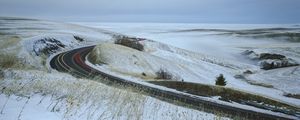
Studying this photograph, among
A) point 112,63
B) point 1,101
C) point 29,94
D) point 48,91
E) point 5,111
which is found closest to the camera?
point 5,111

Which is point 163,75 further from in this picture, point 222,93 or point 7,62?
point 7,62

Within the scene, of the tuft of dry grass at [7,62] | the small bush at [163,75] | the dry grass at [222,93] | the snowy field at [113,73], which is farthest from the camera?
the small bush at [163,75]

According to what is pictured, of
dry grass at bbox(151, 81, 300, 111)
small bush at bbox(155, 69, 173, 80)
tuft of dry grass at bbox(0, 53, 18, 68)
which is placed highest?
tuft of dry grass at bbox(0, 53, 18, 68)

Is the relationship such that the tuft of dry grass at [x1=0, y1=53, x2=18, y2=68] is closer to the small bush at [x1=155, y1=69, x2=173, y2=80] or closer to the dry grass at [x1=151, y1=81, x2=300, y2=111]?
the dry grass at [x1=151, y1=81, x2=300, y2=111]

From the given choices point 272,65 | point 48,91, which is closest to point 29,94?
point 48,91

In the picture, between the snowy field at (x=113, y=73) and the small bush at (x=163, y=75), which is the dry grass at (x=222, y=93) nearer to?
the snowy field at (x=113, y=73)

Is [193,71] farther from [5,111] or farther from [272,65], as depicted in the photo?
[5,111]

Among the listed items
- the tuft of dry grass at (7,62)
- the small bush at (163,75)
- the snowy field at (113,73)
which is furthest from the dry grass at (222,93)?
the small bush at (163,75)

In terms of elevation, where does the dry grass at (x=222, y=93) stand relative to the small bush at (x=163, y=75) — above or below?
above

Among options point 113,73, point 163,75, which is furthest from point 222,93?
point 163,75

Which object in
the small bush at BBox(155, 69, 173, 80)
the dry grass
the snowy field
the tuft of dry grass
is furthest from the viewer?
the small bush at BBox(155, 69, 173, 80)

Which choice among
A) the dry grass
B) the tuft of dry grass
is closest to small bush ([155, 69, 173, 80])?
the dry grass
